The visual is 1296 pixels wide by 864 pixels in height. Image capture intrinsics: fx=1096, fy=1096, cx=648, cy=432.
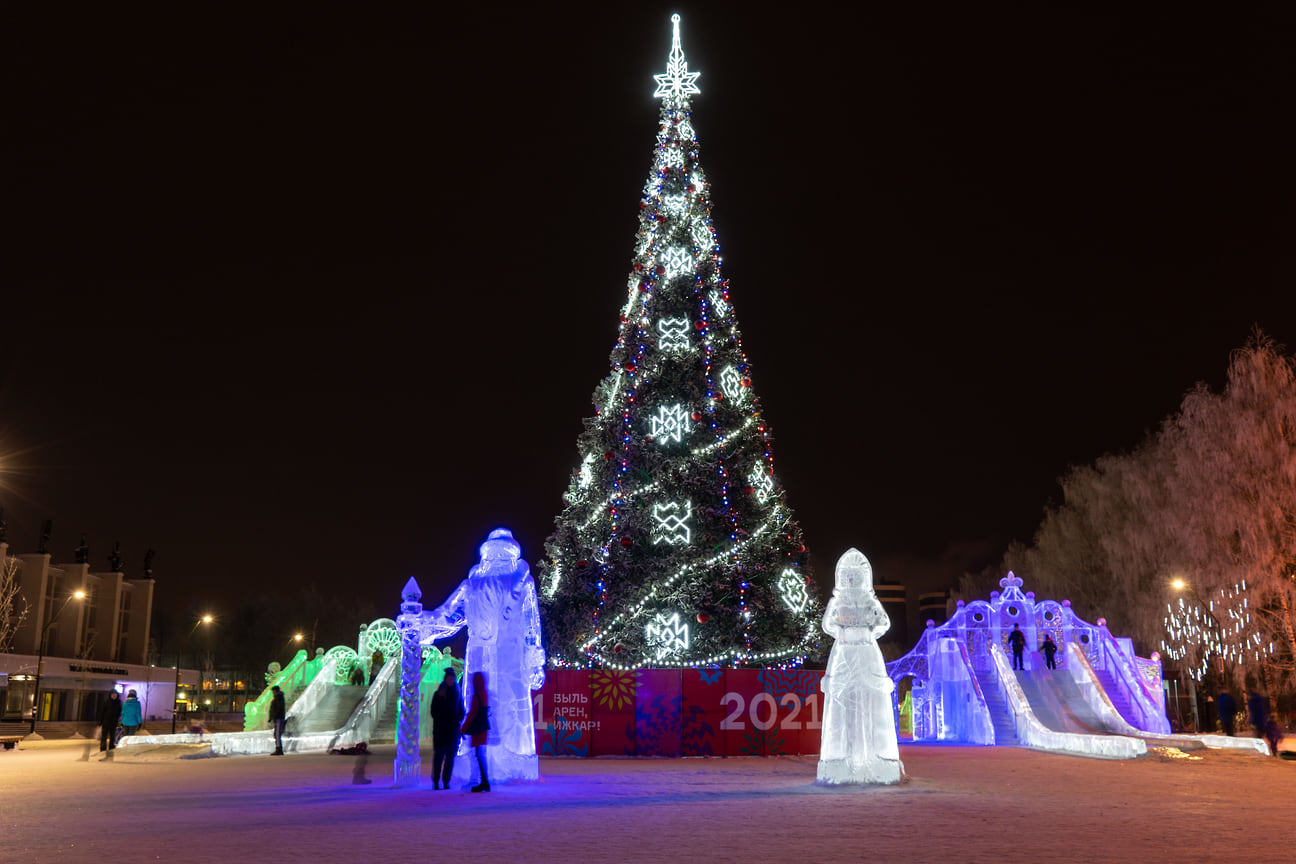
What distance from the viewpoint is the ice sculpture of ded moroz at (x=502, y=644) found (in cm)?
1450

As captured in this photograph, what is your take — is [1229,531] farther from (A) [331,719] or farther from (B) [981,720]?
(A) [331,719]

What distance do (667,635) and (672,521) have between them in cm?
259

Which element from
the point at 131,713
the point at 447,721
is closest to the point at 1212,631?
the point at 447,721

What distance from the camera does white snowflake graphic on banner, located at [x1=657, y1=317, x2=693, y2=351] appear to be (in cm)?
2619

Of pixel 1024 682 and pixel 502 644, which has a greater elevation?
pixel 502 644

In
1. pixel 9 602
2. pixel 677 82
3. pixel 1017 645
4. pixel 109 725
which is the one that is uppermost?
pixel 677 82

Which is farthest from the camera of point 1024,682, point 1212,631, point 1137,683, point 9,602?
point 9,602

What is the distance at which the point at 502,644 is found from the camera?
1481 cm

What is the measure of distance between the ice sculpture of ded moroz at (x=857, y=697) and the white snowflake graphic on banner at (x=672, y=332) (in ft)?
38.1

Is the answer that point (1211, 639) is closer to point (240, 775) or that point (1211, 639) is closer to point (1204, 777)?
point (1204, 777)

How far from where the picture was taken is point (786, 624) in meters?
24.9

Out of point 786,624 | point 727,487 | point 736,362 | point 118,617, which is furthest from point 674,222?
point 118,617

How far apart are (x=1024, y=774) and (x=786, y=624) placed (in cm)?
880

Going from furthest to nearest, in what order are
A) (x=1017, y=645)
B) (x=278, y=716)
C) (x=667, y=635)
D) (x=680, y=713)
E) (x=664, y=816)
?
(x=1017, y=645) < (x=667, y=635) < (x=278, y=716) < (x=680, y=713) < (x=664, y=816)
